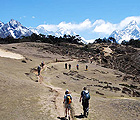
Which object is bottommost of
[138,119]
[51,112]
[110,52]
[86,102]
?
[138,119]

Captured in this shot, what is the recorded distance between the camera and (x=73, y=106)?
14.8 metres

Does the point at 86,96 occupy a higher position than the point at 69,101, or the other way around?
the point at 86,96

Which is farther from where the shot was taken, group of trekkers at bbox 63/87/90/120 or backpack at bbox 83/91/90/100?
backpack at bbox 83/91/90/100

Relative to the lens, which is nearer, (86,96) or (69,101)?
(69,101)

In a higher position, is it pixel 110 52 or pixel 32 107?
pixel 110 52

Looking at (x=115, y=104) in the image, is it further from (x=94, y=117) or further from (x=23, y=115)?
(x=23, y=115)

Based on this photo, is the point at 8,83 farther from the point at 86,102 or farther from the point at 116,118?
the point at 116,118

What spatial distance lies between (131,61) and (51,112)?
69.6 m

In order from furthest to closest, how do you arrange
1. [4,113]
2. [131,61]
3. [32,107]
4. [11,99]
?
[131,61], [11,99], [32,107], [4,113]

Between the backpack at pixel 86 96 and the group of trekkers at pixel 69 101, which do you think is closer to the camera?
the group of trekkers at pixel 69 101

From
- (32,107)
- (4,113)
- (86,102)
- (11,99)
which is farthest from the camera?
(11,99)

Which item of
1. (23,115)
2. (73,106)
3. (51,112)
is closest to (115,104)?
(73,106)

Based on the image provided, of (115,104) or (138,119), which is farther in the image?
(115,104)

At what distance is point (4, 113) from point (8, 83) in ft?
25.1
